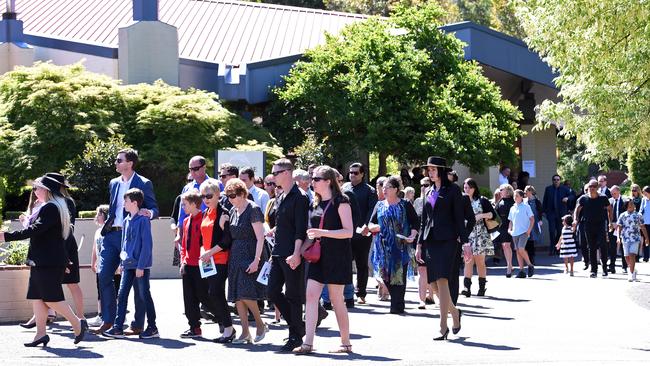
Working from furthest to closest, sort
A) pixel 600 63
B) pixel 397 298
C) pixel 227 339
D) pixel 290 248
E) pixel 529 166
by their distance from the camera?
pixel 529 166
pixel 600 63
pixel 397 298
pixel 227 339
pixel 290 248

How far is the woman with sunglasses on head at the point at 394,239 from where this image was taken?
15.5 meters

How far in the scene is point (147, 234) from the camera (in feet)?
42.5

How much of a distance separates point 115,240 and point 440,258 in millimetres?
3610

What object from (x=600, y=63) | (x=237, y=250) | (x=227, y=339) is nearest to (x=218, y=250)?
(x=237, y=250)

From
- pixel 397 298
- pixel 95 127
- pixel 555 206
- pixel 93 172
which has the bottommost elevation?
pixel 397 298

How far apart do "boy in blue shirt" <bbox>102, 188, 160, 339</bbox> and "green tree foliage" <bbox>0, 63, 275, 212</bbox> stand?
1271 cm

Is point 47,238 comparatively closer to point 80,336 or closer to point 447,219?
point 80,336

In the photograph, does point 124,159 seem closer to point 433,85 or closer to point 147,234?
point 147,234

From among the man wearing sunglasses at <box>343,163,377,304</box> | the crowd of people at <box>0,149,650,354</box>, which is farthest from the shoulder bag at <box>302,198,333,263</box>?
the man wearing sunglasses at <box>343,163,377,304</box>

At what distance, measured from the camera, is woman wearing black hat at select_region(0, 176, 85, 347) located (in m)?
12.0

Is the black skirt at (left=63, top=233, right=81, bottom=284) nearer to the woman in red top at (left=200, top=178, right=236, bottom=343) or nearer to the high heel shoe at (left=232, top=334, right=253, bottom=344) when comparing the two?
the woman in red top at (left=200, top=178, right=236, bottom=343)

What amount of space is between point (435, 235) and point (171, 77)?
60.0ft

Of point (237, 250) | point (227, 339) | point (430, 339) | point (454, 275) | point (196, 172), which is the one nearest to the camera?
point (237, 250)

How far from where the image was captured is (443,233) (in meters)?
12.7
